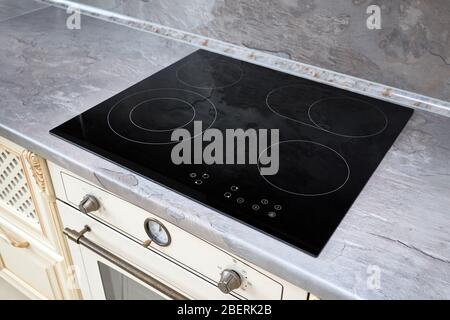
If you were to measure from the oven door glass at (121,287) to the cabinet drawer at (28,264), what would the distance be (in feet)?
0.53

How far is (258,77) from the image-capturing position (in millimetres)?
1110

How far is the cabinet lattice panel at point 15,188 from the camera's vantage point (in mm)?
1017

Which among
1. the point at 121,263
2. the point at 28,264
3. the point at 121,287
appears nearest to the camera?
the point at 121,263

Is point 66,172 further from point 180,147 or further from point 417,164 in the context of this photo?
point 417,164

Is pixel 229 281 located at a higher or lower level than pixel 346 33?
lower

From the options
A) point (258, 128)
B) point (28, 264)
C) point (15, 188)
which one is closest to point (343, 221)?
point (258, 128)

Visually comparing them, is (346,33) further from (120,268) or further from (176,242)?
(120,268)

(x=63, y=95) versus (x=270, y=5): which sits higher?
(x=270, y=5)

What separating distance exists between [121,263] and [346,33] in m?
0.73

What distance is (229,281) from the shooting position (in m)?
0.72

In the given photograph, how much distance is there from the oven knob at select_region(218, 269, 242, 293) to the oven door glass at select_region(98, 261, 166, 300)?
249mm

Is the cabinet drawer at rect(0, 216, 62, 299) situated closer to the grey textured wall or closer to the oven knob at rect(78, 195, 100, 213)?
the oven knob at rect(78, 195, 100, 213)

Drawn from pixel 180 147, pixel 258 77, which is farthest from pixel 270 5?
pixel 180 147

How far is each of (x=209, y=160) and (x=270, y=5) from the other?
0.49 m
